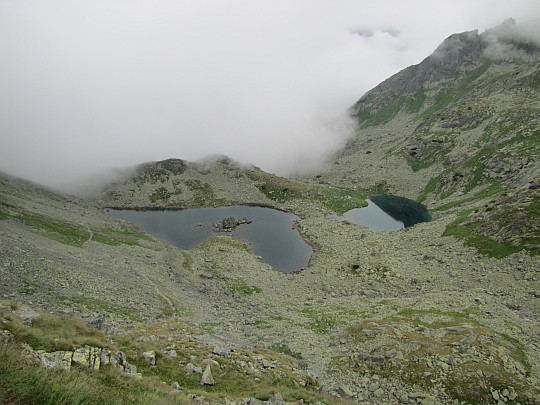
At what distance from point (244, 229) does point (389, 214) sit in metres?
59.4

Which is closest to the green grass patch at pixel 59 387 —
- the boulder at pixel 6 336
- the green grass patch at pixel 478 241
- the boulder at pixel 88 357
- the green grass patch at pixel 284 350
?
the boulder at pixel 88 357

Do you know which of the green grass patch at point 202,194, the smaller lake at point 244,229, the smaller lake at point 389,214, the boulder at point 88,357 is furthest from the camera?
the green grass patch at point 202,194

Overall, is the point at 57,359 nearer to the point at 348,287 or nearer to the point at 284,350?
the point at 284,350

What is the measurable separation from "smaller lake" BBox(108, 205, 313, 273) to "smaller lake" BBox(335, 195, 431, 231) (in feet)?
81.3

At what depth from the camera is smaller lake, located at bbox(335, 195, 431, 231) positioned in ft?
358

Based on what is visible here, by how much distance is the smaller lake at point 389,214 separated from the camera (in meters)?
109

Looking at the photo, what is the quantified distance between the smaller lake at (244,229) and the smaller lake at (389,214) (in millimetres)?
24773

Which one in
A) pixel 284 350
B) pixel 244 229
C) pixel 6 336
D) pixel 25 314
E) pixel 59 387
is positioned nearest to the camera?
pixel 59 387

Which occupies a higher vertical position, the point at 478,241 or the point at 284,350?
the point at 478,241

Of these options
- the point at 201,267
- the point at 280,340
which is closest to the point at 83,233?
the point at 201,267

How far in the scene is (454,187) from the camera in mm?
122500

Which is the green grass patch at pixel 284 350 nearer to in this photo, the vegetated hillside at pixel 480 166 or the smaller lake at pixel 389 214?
the vegetated hillside at pixel 480 166

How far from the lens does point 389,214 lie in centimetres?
12238

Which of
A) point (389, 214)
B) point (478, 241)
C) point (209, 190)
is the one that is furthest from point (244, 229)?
point (478, 241)
